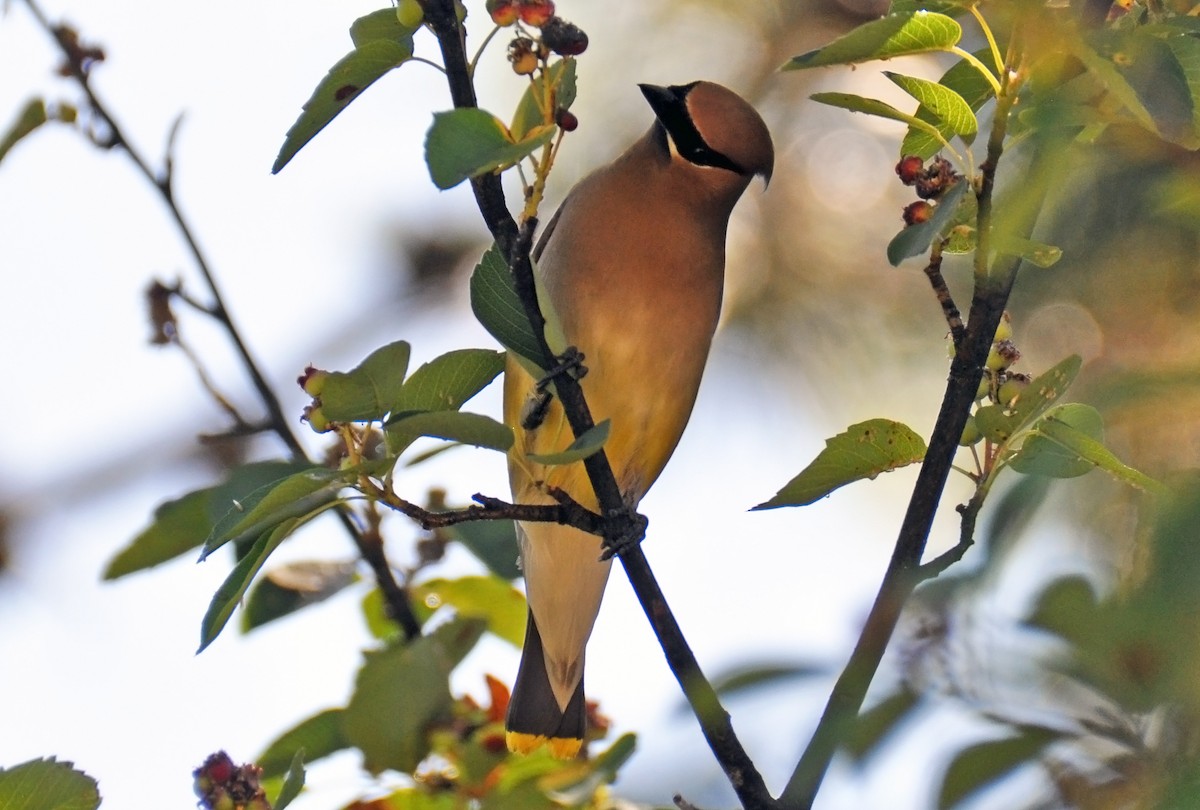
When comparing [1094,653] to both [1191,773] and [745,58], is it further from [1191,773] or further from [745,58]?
[745,58]

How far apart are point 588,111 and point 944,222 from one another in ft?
10.8

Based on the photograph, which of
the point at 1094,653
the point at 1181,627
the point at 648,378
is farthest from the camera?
the point at 648,378

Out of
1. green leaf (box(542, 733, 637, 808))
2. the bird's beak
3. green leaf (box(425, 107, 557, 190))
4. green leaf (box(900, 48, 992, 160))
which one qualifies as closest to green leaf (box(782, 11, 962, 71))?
green leaf (box(900, 48, 992, 160))

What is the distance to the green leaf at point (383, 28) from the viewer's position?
1.94 metres

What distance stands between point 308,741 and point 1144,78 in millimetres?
1839

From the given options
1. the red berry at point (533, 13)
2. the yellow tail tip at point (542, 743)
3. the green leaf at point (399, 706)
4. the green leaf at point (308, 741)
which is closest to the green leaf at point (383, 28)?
the red berry at point (533, 13)

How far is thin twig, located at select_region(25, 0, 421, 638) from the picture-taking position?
9.34 ft

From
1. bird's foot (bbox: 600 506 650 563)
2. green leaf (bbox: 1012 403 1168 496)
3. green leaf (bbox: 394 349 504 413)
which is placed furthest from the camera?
bird's foot (bbox: 600 506 650 563)

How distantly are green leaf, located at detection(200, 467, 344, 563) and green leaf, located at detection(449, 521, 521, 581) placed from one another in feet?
3.09

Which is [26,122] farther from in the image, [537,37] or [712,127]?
[712,127]

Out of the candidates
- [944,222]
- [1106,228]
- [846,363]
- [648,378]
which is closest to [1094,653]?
[944,222]

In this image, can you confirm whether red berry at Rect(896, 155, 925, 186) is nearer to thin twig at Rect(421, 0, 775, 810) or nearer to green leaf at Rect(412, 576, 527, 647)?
thin twig at Rect(421, 0, 775, 810)

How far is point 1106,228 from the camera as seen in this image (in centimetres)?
361

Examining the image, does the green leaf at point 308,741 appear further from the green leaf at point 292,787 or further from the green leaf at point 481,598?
the green leaf at point 292,787
